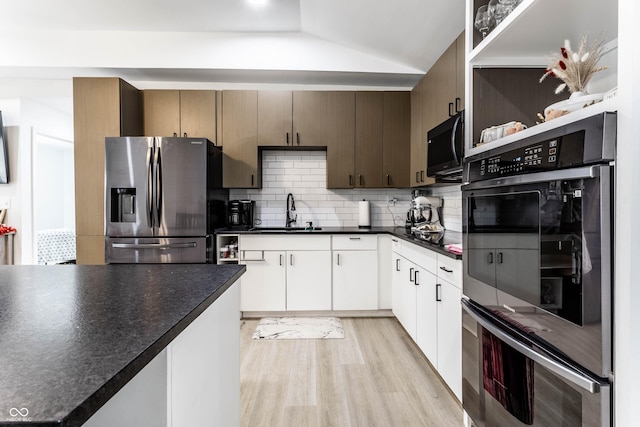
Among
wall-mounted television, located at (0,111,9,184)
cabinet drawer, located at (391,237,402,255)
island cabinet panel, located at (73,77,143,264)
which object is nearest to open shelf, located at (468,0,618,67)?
cabinet drawer, located at (391,237,402,255)

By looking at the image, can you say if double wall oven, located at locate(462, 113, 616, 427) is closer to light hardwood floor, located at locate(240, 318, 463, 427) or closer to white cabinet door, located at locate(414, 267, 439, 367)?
light hardwood floor, located at locate(240, 318, 463, 427)

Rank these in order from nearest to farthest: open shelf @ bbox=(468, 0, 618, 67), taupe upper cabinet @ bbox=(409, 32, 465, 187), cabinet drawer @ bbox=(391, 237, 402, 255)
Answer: open shelf @ bbox=(468, 0, 618, 67) < taupe upper cabinet @ bbox=(409, 32, 465, 187) < cabinet drawer @ bbox=(391, 237, 402, 255)

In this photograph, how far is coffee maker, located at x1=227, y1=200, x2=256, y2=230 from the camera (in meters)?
3.67

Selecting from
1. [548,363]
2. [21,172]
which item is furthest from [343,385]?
[21,172]

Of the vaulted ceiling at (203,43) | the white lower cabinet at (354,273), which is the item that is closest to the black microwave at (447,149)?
the vaulted ceiling at (203,43)

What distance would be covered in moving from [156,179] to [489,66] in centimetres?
276

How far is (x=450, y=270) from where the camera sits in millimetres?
1894

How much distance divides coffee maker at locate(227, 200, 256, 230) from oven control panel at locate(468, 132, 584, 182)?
8.71 ft

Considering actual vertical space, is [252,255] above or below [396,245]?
below

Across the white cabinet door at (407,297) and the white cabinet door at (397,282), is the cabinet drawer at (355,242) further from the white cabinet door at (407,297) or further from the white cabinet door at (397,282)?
the white cabinet door at (407,297)

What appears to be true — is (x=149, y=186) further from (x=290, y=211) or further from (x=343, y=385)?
(x=343, y=385)

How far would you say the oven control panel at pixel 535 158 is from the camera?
979 millimetres

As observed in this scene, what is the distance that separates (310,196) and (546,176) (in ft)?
9.57

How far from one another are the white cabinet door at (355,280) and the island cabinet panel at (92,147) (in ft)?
7.50
